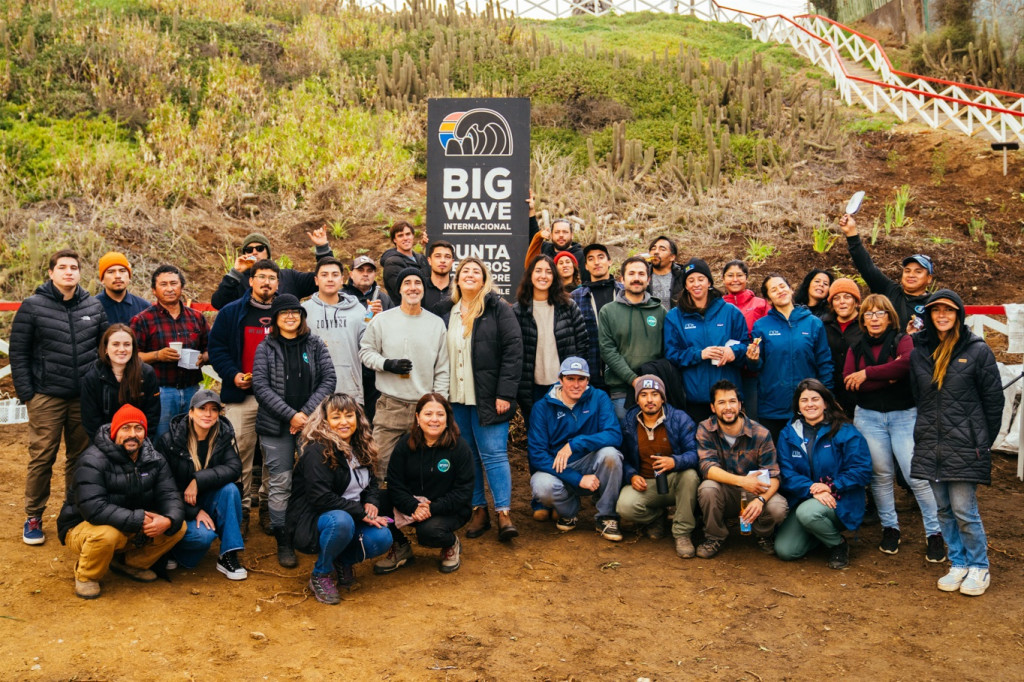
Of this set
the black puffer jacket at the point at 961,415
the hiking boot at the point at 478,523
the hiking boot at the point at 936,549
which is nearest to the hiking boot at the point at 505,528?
the hiking boot at the point at 478,523

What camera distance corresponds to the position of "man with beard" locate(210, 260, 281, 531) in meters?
6.17

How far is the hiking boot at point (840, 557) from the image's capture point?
5.85m

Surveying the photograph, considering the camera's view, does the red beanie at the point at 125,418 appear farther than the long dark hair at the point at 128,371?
No

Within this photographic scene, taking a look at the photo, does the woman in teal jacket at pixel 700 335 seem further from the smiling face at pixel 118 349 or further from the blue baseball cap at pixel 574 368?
the smiling face at pixel 118 349

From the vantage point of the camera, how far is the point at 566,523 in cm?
655

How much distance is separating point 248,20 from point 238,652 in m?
18.6

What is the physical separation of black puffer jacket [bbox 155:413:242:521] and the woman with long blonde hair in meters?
4.36

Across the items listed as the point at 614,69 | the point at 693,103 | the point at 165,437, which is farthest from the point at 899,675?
the point at 614,69

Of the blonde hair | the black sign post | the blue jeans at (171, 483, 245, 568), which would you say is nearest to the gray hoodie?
the blonde hair

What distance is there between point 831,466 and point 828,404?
420 mm

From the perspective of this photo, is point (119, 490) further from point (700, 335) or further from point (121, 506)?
point (700, 335)

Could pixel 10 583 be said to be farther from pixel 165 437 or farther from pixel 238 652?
pixel 238 652

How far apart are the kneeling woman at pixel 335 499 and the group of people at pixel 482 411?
1cm

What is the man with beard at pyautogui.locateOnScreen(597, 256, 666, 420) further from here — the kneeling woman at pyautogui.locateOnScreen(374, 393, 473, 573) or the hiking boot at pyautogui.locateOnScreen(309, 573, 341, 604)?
the hiking boot at pyautogui.locateOnScreen(309, 573, 341, 604)
